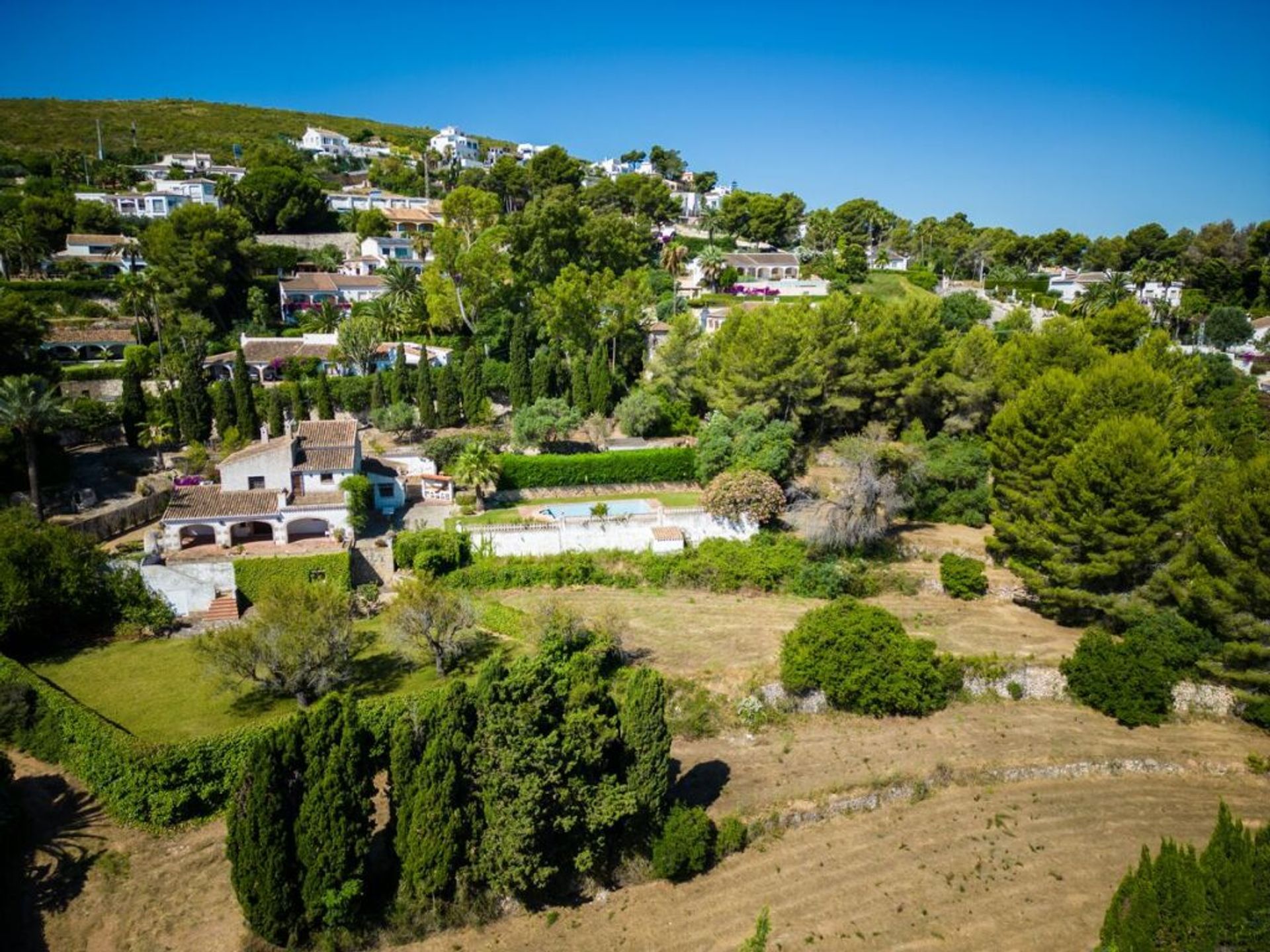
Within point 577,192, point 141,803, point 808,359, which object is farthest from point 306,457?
point 577,192

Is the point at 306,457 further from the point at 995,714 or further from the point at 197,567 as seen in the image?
the point at 995,714

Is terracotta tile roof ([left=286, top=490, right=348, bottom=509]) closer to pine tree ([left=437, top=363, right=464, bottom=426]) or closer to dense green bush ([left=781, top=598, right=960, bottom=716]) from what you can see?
pine tree ([left=437, top=363, right=464, bottom=426])

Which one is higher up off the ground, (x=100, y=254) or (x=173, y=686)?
(x=100, y=254)

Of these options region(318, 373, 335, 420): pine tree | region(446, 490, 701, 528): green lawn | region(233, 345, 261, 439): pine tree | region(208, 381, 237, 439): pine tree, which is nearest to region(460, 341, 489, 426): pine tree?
region(318, 373, 335, 420): pine tree

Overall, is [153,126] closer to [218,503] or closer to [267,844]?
[218,503]

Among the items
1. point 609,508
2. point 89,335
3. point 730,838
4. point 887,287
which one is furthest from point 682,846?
point 887,287

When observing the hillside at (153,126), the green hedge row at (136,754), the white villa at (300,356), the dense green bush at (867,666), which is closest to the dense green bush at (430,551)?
the green hedge row at (136,754)
